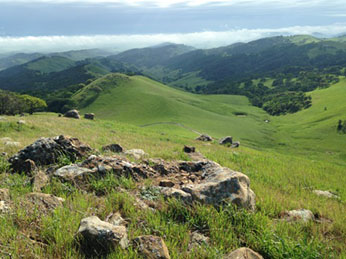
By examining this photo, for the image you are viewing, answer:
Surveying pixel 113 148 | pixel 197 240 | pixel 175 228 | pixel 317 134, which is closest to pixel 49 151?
pixel 113 148

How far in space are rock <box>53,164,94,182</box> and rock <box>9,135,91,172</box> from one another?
2121mm

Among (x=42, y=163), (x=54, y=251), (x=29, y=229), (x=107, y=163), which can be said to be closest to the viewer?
(x=54, y=251)

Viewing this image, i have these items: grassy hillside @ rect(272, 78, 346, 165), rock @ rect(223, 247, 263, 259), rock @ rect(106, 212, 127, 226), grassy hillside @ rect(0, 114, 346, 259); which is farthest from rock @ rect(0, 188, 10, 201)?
grassy hillside @ rect(272, 78, 346, 165)

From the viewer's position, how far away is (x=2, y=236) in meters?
3.99

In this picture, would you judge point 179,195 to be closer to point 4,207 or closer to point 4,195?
point 4,207

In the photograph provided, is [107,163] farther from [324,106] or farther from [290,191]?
[324,106]

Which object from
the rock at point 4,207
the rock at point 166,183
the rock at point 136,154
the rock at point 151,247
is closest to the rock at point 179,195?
the rock at point 166,183

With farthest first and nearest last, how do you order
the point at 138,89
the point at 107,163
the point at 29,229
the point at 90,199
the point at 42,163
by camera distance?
1. the point at 138,89
2. the point at 42,163
3. the point at 107,163
4. the point at 90,199
5. the point at 29,229

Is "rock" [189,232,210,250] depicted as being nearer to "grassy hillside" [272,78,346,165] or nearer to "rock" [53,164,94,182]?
"rock" [53,164,94,182]

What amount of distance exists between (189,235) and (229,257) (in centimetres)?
95

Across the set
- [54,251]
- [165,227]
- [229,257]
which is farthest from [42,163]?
[229,257]

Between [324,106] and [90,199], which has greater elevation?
[90,199]

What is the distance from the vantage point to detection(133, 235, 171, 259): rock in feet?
12.9

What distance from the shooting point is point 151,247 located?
158 inches
